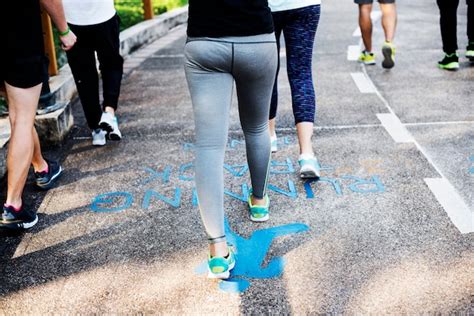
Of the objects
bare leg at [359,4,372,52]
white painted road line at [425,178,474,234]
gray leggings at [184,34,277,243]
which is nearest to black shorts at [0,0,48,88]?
gray leggings at [184,34,277,243]

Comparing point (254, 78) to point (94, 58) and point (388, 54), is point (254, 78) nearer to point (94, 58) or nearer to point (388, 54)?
point (94, 58)

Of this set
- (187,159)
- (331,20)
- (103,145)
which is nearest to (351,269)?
(187,159)

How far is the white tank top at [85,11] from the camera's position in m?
4.39

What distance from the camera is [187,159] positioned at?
450cm

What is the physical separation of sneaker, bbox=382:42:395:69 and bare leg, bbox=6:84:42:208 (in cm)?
436

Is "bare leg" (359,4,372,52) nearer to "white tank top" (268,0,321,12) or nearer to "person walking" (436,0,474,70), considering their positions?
"person walking" (436,0,474,70)

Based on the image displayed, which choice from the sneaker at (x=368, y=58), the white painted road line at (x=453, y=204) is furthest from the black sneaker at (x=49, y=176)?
the sneaker at (x=368, y=58)

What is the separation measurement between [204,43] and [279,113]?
9.92 feet

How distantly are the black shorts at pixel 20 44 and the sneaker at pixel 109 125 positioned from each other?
1.46 meters

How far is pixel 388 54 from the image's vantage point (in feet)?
21.8

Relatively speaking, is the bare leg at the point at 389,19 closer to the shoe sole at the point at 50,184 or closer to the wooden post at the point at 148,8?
the shoe sole at the point at 50,184

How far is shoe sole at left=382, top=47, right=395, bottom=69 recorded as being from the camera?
6.61 metres

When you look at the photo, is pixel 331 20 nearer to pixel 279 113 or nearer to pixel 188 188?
pixel 279 113

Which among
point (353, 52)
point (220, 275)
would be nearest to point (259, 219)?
point (220, 275)
